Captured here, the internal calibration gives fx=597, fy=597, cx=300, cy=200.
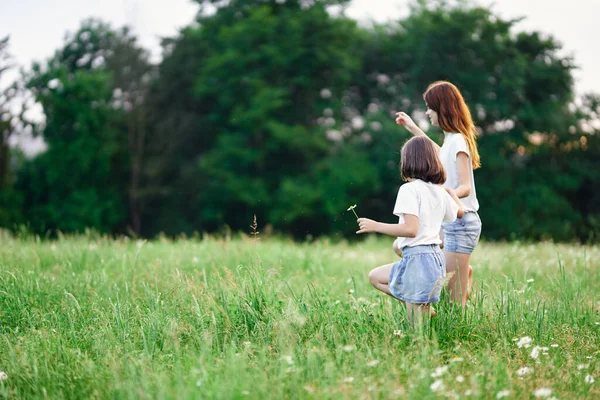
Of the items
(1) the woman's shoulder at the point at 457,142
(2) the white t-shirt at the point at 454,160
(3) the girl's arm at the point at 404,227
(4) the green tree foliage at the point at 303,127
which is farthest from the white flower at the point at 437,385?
(4) the green tree foliage at the point at 303,127

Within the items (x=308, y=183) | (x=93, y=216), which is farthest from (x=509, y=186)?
(x=93, y=216)

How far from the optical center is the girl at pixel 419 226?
12.4 ft

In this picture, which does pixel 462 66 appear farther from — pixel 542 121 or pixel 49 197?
pixel 49 197

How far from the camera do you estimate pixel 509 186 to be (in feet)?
82.3

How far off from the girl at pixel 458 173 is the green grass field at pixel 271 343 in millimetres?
242

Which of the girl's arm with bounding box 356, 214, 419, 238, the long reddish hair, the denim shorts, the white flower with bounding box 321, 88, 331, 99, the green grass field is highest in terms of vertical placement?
the white flower with bounding box 321, 88, 331, 99

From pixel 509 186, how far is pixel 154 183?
53.3ft

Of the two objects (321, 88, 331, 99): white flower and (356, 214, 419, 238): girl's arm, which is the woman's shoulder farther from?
(321, 88, 331, 99): white flower

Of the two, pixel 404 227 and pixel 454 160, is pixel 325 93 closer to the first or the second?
pixel 454 160

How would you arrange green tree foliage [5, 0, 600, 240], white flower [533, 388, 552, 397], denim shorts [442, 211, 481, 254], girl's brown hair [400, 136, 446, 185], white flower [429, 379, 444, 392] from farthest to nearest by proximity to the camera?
green tree foliage [5, 0, 600, 240] → denim shorts [442, 211, 481, 254] → girl's brown hair [400, 136, 446, 185] → white flower [429, 379, 444, 392] → white flower [533, 388, 552, 397]

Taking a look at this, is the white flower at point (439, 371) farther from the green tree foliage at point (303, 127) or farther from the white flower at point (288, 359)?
the green tree foliage at point (303, 127)

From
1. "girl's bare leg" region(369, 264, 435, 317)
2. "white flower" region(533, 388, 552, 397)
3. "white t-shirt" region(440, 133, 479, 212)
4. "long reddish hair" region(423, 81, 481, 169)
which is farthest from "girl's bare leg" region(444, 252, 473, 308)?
"white flower" region(533, 388, 552, 397)

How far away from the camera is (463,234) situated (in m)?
4.44

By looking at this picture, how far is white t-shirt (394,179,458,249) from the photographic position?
3799 millimetres
